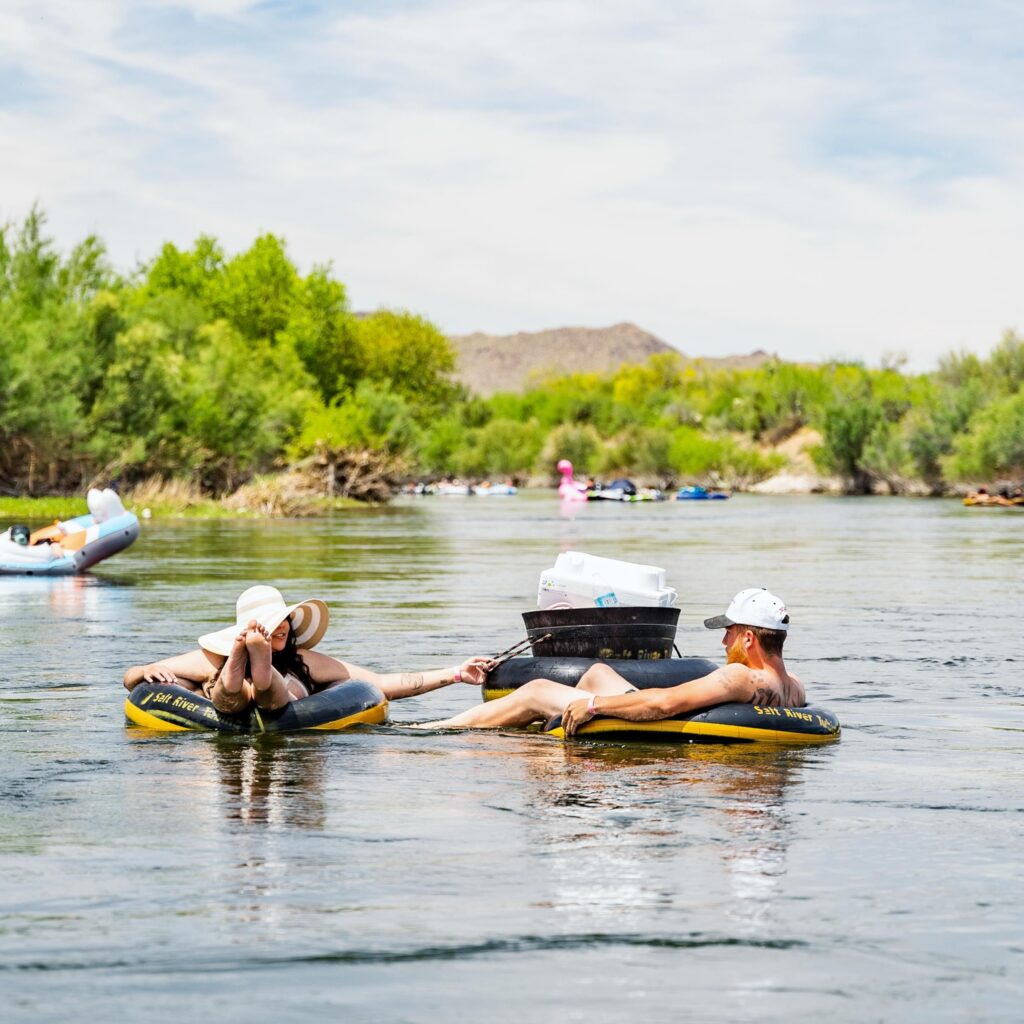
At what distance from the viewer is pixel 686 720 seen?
12.2m

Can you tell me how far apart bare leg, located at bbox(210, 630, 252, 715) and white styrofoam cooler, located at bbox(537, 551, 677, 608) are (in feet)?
7.14

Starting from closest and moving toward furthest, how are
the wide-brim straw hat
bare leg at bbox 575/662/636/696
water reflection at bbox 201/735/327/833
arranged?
water reflection at bbox 201/735/327/833 < the wide-brim straw hat < bare leg at bbox 575/662/636/696

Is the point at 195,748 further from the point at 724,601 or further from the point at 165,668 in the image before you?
the point at 724,601

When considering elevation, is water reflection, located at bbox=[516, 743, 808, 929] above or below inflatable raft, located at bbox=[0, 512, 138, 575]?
below

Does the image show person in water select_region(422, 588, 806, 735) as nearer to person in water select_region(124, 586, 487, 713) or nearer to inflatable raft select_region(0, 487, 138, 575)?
person in water select_region(124, 586, 487, 713)

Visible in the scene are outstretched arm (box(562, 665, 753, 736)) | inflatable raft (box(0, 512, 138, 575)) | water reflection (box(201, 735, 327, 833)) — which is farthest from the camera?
inflatable raft (box(0, 512, 138, 575))

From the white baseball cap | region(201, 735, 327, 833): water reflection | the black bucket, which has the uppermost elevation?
the white baseball cap

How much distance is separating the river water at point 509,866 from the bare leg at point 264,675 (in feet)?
0.90

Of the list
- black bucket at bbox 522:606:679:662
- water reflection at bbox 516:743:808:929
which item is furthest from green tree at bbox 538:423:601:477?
water reflection at bbox 516:743:808:929

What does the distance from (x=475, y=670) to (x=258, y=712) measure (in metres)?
1.57

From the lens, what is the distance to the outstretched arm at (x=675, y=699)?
39.7 feet

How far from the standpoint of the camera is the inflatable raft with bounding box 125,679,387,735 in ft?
41.1

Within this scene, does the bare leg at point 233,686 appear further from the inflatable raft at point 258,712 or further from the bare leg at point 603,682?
the bare leg at point 603,682

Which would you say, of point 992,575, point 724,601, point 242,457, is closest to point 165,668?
point 724,601
